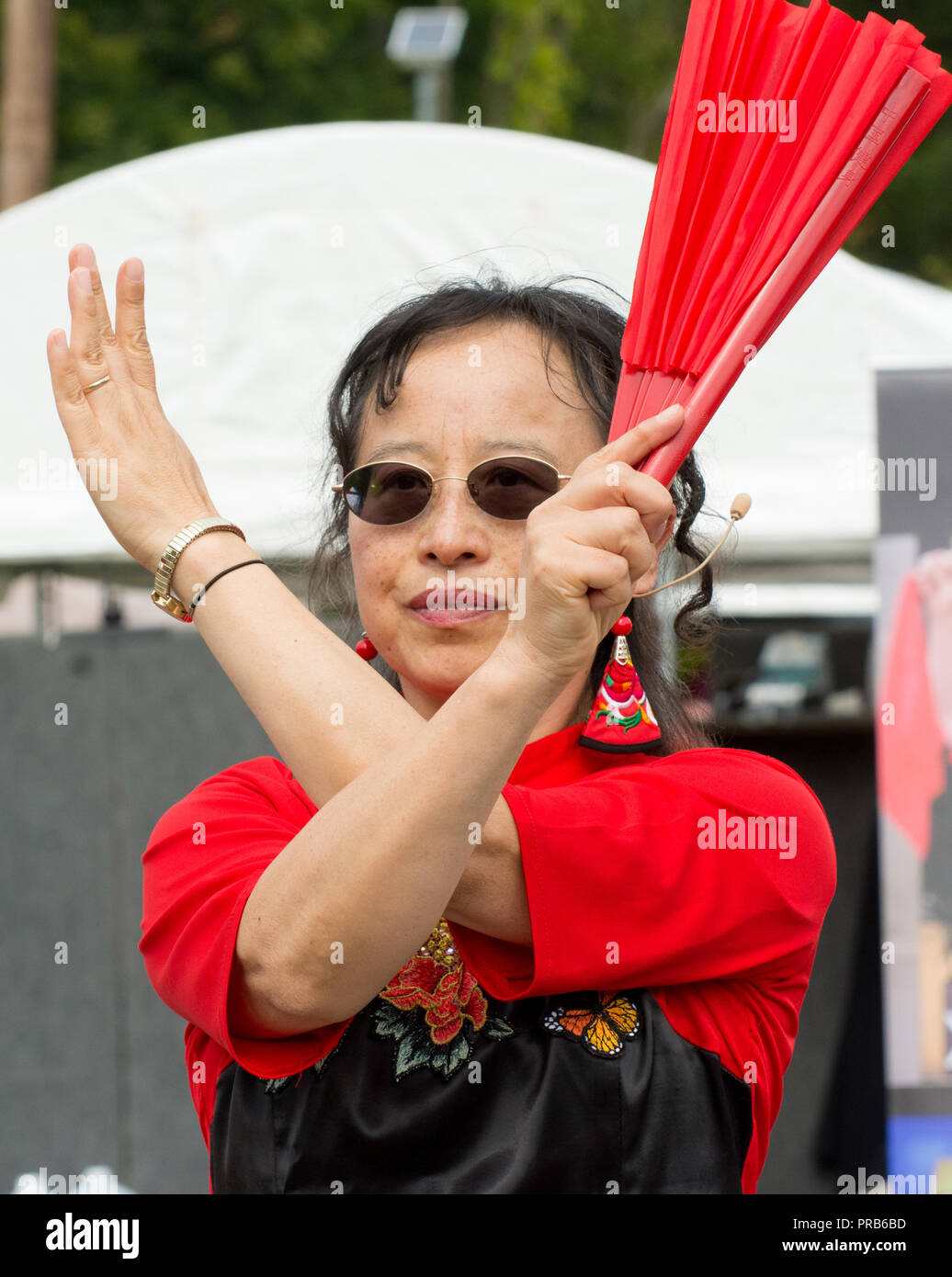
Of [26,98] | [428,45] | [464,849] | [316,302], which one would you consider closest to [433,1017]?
[464,849]

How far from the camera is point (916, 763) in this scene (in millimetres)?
3633

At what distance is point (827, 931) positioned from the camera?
5734mm

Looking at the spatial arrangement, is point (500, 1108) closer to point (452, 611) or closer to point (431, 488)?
point (452, 611)

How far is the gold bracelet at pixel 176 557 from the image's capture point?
1.25 meters

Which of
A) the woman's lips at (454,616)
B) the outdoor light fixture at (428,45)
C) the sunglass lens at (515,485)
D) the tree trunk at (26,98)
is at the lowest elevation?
the woman's lips at (454,616)

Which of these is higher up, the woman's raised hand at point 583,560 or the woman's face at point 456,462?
the woman's face at point 456,462

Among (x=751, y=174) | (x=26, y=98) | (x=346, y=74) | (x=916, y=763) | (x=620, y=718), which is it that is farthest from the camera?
(x=346, y=74)

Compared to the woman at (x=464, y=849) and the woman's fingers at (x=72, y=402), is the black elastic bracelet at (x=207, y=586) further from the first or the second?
the woman's fingers at (x=72, y=402)

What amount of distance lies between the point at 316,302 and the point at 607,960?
331 cm

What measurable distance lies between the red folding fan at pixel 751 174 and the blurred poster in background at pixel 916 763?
8.08ft

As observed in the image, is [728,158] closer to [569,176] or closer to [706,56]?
[706,56]

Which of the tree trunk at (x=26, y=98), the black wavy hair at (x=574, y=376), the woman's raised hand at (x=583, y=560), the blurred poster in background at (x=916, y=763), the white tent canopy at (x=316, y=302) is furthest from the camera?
the tree trunk at (x=26, y=98)

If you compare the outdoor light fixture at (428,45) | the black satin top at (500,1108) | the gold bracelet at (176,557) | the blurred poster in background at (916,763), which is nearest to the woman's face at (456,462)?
the gold bracelet at (176,557)

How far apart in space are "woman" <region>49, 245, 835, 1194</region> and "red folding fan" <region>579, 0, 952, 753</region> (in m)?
0.09
